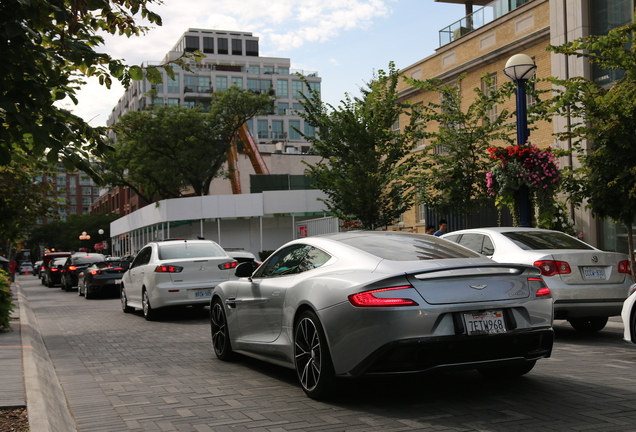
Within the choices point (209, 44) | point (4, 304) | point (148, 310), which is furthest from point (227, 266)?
point (209, 44)

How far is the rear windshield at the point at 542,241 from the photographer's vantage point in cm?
1073

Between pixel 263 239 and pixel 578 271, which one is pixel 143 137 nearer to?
pixel 263 239

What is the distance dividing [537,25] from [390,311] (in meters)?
21.7

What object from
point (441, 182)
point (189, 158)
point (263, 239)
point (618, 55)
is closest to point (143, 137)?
point (189, 158)

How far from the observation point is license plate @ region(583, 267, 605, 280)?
1026cm

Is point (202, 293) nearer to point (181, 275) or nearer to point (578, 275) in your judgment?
point (181, 275)

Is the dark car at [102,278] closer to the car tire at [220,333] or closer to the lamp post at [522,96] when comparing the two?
the lamp post at [522,96]

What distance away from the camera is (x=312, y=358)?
654cm

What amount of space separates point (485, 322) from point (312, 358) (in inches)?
60.5

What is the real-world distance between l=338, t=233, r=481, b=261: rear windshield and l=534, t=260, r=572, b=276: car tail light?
11.0ft

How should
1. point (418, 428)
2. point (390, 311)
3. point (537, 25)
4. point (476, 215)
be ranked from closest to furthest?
point (418, 428), point (390, 311), point (537, 25), point (476, 215)

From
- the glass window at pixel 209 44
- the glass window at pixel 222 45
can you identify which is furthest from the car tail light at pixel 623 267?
the glass window at pixel 222 45

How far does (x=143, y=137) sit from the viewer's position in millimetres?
54625

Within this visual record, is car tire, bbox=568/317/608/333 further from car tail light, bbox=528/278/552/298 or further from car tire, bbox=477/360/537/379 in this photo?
car tail light, bbox=528/278/552/298
